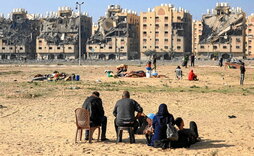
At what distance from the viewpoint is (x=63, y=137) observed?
13875mm

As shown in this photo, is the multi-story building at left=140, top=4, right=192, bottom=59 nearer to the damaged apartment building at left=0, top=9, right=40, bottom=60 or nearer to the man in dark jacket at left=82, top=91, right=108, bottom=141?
the damaged apartment building at left=0, top=9, right=40, bottom=60

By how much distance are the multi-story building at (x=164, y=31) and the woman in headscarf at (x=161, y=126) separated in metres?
115

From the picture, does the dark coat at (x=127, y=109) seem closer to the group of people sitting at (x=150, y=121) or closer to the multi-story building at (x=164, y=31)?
the group of people sitting at (x=150, y=121)

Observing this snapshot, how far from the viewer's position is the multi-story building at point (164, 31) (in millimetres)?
127438

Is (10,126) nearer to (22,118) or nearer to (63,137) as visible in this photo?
(22,118)

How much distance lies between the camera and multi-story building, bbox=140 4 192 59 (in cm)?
12744

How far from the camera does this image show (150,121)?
12.9m

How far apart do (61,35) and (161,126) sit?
134m

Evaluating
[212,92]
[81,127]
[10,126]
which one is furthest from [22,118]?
[212,92]

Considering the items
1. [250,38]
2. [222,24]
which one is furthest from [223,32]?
[250,38]

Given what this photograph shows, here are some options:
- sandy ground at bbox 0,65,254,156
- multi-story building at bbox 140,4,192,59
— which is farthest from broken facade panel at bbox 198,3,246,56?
sandy ground at bbox 0,65,254,156

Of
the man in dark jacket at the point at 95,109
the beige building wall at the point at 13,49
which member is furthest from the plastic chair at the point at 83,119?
the beige building wall at the point at 13,49

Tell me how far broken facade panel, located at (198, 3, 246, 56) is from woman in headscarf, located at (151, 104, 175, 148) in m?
114

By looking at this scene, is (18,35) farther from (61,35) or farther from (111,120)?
(111,120)
